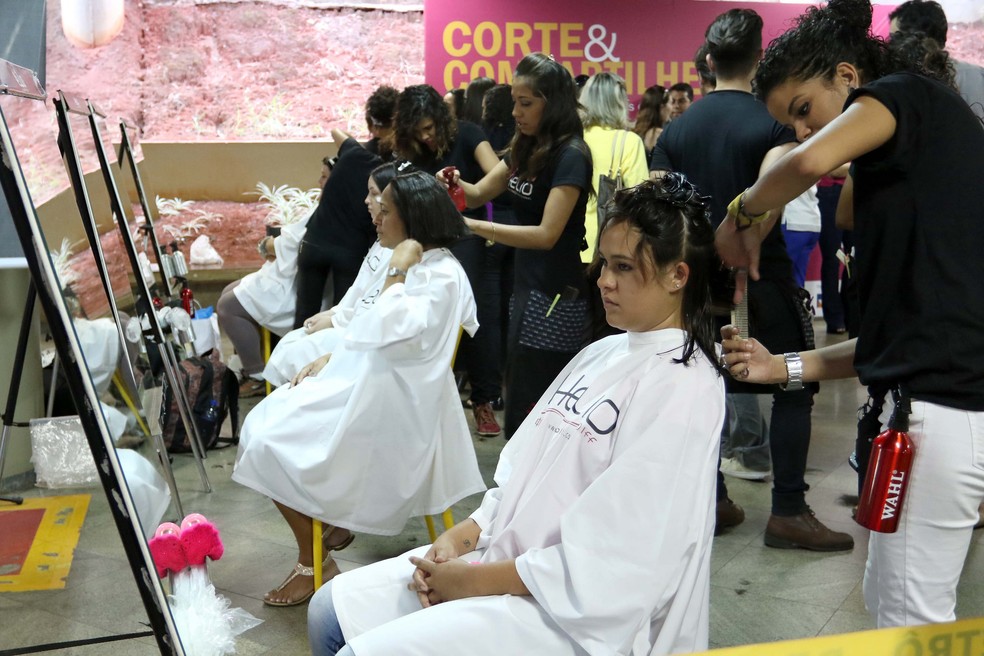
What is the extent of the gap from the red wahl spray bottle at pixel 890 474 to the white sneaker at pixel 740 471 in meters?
2.20

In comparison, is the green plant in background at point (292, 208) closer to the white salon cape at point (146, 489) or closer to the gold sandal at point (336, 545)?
the gold sandal at point (336, 545)

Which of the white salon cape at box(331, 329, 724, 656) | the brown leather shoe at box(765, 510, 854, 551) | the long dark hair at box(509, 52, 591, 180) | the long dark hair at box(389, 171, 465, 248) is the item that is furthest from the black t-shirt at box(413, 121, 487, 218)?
the white salon cape at box(331, 329, 724, 656)

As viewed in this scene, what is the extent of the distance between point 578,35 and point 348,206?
3144 mm

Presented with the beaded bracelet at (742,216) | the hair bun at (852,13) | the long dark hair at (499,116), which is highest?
the hair bun at (852,13)

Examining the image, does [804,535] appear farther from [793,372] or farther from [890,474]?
[890,474]

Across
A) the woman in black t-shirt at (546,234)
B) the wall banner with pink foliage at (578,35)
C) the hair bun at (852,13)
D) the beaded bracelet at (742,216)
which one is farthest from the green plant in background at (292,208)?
the hair bun at (852,13)

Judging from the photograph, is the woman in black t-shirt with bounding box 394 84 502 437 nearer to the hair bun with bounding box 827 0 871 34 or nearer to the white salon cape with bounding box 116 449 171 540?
the white salon cape with bounding box 116 449 171 540

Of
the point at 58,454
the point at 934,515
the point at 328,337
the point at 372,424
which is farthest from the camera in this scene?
the point at 58,454

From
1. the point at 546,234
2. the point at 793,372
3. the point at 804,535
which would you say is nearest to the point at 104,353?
the point at 546,234

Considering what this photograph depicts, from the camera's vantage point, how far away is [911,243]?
1433 millimetres

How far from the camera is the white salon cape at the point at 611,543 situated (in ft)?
4.40

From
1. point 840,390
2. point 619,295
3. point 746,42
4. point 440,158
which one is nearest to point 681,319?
point 619,295

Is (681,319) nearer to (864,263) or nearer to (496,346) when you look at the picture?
(864,263)

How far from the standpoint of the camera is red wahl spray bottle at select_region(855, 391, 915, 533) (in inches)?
56.3
